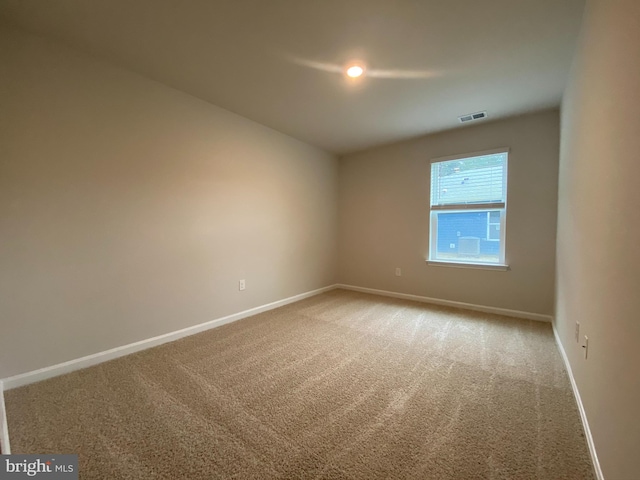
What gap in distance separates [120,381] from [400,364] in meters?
2.03

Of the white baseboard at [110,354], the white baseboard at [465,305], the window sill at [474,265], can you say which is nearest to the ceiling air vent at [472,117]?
the window sill at [474,265]

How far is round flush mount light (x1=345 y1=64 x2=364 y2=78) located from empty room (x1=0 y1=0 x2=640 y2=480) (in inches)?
0.8

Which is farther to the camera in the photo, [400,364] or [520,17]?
[400,364]

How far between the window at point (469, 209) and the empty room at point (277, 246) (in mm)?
27

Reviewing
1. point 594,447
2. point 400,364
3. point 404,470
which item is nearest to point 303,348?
point 400,364

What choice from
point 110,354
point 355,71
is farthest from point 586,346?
point 110,354

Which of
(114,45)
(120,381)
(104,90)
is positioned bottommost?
(120,381)

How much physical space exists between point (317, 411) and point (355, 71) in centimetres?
252

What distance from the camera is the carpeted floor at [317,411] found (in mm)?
1192

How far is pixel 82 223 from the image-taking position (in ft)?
6.60

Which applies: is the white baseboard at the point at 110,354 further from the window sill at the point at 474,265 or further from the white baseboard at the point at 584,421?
the white baseboard at the point at 584,421

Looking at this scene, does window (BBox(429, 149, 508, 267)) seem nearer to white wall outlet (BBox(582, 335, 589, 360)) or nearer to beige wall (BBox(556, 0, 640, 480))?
beige wall (BBox(556, 0, 640, 480))

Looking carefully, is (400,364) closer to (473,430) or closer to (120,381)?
(473,430)

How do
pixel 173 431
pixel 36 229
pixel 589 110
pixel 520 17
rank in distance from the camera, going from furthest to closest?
pixel 36 229
pixel 520 17
pixel 589 110
pixel 173 431
